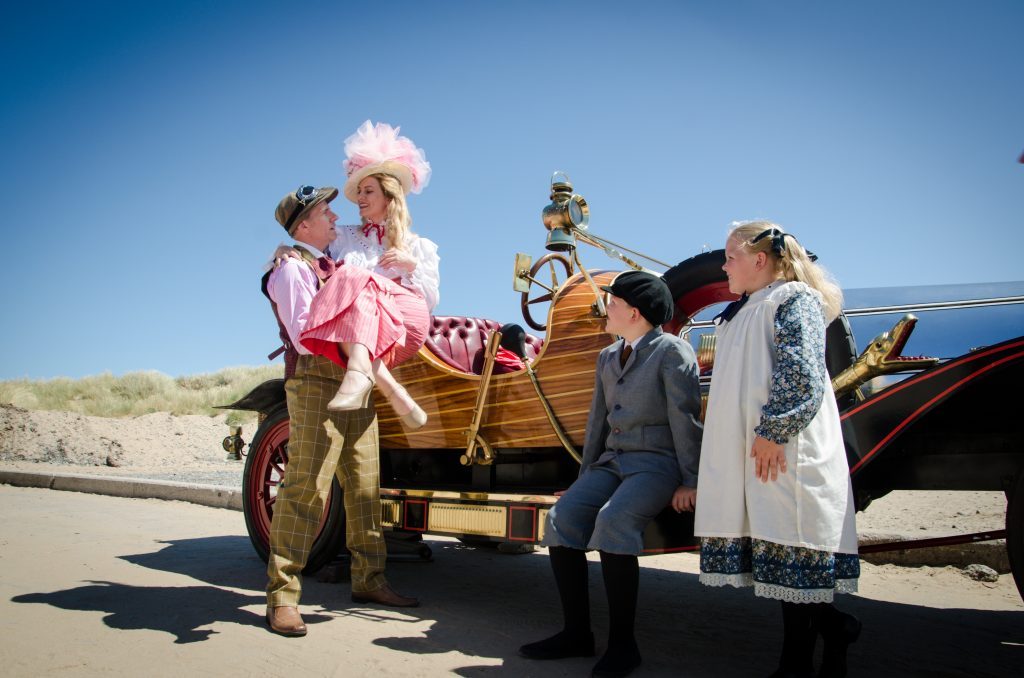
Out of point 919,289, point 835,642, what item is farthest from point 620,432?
point 919,289

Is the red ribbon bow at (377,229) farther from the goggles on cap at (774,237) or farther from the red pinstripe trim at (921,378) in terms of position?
the red pinstripe trim at (921,378)

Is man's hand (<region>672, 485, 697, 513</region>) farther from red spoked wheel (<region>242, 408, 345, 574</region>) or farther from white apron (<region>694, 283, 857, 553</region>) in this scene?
red spoked wheel (<region>242, 408, 345, 574</region>)

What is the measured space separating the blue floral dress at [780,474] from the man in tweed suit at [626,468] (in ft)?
0.71

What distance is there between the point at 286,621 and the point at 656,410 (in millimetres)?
1752

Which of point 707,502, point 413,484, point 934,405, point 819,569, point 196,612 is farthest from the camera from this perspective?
point 413,484

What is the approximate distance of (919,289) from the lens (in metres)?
4.57

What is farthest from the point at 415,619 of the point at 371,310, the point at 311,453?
the point at 371,310

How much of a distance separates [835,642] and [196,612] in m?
2.69

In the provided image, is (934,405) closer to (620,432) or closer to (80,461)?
(620,432)

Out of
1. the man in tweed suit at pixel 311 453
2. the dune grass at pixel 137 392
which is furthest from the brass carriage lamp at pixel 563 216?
the dune grass at pixel 137 392

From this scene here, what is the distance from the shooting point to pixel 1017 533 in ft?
8.81

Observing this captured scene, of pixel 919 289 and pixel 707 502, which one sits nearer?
pixel 707 502

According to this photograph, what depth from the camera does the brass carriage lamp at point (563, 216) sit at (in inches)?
154

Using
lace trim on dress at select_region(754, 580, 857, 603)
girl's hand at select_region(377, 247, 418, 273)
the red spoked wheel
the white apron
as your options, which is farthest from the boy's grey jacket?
the red spoked wheel
